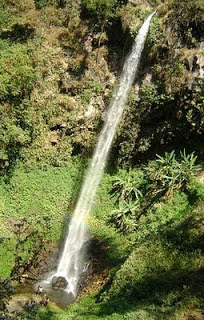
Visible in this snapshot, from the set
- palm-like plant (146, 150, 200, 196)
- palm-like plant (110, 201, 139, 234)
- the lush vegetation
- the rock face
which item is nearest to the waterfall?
the lush vegetation

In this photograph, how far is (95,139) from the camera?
65.6 feet

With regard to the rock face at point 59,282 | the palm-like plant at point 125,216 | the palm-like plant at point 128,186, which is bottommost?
the rock face at point 59,282

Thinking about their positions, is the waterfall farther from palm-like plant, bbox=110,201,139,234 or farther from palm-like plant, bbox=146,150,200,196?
palm-like plant, bbox=146,150,200,196

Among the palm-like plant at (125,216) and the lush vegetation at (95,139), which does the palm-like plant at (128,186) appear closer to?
the lush vegetation at (95,139)

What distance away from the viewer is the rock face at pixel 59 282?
1445cm

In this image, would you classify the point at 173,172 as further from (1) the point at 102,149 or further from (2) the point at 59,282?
(2) the point at 59,282

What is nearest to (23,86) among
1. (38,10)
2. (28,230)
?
(38,10)

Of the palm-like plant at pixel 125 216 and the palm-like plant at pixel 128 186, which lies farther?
the palm-like plant at pixel 128 186

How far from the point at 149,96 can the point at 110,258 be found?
26.1 feet

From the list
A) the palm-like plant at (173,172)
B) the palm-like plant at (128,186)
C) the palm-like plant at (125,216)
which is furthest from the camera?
the palm-like plant at (128,186)

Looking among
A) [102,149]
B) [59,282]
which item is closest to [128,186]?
[102,149]

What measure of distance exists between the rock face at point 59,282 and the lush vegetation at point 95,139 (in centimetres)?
79

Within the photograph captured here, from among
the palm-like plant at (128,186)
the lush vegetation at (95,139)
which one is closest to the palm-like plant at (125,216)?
the lush vegetation at (95,139)

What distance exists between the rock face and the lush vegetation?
0.79m
